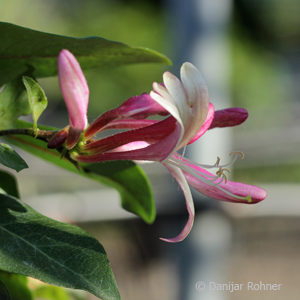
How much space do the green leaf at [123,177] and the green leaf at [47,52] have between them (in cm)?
6

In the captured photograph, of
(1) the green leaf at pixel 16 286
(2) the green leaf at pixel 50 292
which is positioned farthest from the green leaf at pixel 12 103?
(2) the green leaf at pixel 50 292

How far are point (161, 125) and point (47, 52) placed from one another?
0.38ft

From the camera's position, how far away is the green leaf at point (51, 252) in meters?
0.28

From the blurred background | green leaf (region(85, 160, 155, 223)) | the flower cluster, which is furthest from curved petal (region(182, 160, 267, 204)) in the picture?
the blurred background

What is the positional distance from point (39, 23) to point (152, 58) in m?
6.73

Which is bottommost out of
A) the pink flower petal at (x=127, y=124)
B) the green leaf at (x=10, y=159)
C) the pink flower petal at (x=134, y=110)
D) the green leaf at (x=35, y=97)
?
the green leaf at (x=10, y=159)

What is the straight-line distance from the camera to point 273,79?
8.05 m

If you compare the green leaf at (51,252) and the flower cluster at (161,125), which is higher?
the flower cluster at (161,125)

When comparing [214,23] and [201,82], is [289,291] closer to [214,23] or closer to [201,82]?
[214,23]

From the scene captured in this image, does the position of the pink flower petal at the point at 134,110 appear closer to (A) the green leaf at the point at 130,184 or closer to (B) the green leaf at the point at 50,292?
(A) the green leaf at the point at 130,184

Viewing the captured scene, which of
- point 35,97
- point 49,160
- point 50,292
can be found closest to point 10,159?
point 35,97

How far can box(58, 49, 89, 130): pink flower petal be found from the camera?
0.91 feet

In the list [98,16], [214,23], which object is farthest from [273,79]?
[214,23]

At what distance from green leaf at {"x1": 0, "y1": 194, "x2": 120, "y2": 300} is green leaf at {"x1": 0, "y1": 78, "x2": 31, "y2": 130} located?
2.3 inches
